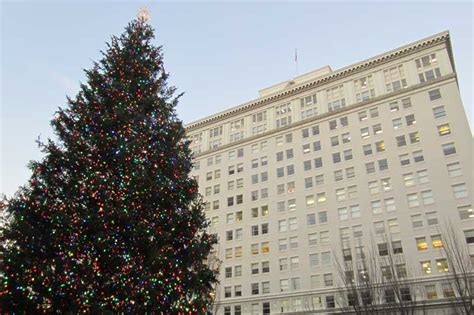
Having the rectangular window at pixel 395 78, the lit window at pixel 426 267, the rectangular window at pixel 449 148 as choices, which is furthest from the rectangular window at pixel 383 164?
the lit window at pixel 426 267

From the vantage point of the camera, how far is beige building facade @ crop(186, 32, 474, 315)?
42.8 m

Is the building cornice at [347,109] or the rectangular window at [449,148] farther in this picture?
the building cornice at [347,109]

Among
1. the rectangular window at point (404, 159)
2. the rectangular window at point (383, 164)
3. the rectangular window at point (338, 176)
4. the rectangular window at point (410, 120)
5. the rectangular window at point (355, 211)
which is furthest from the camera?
the rectangular window at point (338, 176)

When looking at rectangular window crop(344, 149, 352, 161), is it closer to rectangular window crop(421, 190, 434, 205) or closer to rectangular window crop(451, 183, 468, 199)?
rectangular window crop(421, 190, 434, 205)

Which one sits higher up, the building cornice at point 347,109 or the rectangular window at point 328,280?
the building cornice at point 347,109

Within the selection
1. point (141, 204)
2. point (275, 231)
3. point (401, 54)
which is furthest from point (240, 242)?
point (141, 204)

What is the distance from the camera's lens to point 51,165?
44.3ft

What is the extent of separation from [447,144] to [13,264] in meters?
46.6

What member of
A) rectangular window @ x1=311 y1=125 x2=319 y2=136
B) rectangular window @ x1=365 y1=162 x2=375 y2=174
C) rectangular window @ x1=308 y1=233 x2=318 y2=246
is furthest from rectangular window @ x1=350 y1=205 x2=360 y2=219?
rectangular window @ x1=311 y1=125 x2=319 y2=136

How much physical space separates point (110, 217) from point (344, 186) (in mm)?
41602

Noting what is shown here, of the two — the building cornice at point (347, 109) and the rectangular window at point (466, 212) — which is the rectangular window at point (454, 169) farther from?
the building cornice at point (347, 109)

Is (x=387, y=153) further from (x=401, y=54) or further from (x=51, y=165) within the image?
(x=51, y=165)

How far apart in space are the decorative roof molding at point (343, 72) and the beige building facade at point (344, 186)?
6.2 inches

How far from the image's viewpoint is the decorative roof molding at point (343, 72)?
171 ft
